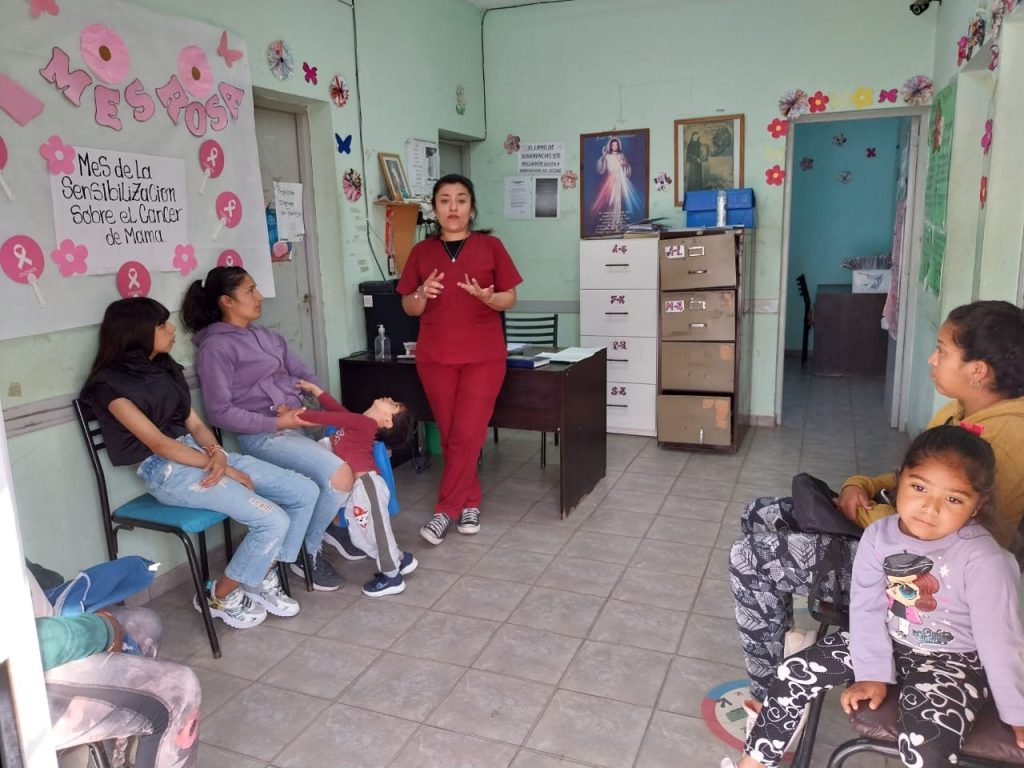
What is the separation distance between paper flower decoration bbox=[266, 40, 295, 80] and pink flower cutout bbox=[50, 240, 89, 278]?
133cm

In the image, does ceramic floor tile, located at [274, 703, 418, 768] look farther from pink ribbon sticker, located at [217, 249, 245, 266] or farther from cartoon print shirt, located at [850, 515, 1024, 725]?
pink ribbon sticker, located at [217, 249, 245, 266]

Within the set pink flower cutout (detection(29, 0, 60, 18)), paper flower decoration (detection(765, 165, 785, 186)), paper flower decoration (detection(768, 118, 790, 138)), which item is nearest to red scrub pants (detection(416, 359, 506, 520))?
pink flower cutout (detection(29, 0, 60, 18))

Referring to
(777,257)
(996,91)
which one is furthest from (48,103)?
(777,257)

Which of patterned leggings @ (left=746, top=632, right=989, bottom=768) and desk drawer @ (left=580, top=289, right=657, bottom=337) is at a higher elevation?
desk drawer @ (left=580, top=289, right=657, bottom=337)

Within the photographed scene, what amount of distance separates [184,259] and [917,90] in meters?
4.14

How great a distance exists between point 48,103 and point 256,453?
141 centimetres

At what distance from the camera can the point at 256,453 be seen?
3.06 meters

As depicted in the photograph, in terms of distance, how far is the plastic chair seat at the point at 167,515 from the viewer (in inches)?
98.9

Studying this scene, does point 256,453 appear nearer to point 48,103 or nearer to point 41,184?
point 41,184

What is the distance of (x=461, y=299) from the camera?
346 centimetres

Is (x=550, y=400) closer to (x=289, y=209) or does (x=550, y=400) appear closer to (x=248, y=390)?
(x=248, y=390)

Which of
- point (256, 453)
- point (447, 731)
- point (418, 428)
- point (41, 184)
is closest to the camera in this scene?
point (447, 731)

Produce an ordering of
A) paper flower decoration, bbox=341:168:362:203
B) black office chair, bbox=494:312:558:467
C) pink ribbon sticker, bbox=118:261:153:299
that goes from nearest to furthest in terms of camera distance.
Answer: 1. pink ribbon sticker, bbox=118:261:153:299
2. paper flower decoration, bbox=341:168:362:203
3. black office chair, bbox=494:312:558:467

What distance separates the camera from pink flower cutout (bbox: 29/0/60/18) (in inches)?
95.3
